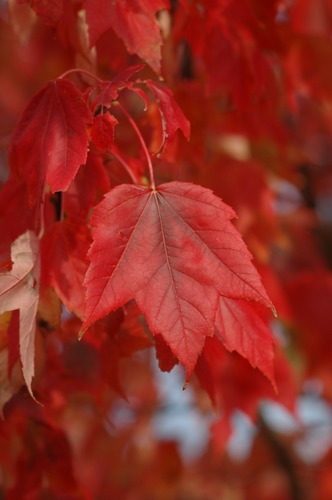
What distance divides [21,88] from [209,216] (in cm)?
292

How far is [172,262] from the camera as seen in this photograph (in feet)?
3.32

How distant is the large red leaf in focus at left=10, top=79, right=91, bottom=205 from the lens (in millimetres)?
1038

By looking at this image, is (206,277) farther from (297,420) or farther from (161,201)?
(297,420)

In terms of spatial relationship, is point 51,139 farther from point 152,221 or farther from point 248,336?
point 248,336

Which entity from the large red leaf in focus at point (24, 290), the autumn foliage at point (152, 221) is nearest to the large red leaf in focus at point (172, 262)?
the autumn foliage at point (152, 221)

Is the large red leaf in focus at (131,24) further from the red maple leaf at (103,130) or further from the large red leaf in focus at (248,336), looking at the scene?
the large red leaf in focus at (248,336)

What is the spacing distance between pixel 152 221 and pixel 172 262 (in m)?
0.07

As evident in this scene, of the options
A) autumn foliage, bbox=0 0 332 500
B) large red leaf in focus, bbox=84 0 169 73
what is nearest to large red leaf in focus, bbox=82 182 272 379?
autumn foliage, bbox=0 0 332 500

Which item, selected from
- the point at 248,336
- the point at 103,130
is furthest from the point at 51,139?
the point at 248,336

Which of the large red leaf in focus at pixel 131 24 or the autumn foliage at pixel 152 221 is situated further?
the large red leaf in focus at pixel 131 24

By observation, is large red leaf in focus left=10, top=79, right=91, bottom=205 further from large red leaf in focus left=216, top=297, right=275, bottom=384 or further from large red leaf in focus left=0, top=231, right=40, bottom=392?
large red leaf in focus left=216, top=297, right=275, bottom=384

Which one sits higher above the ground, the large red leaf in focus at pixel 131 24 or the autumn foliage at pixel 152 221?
the large red leaf in focus at pixel 131 24

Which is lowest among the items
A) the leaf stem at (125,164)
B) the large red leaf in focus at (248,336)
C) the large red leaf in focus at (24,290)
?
the large red leaf in focus at (248,336)

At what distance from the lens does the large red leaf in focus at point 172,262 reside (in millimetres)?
961
